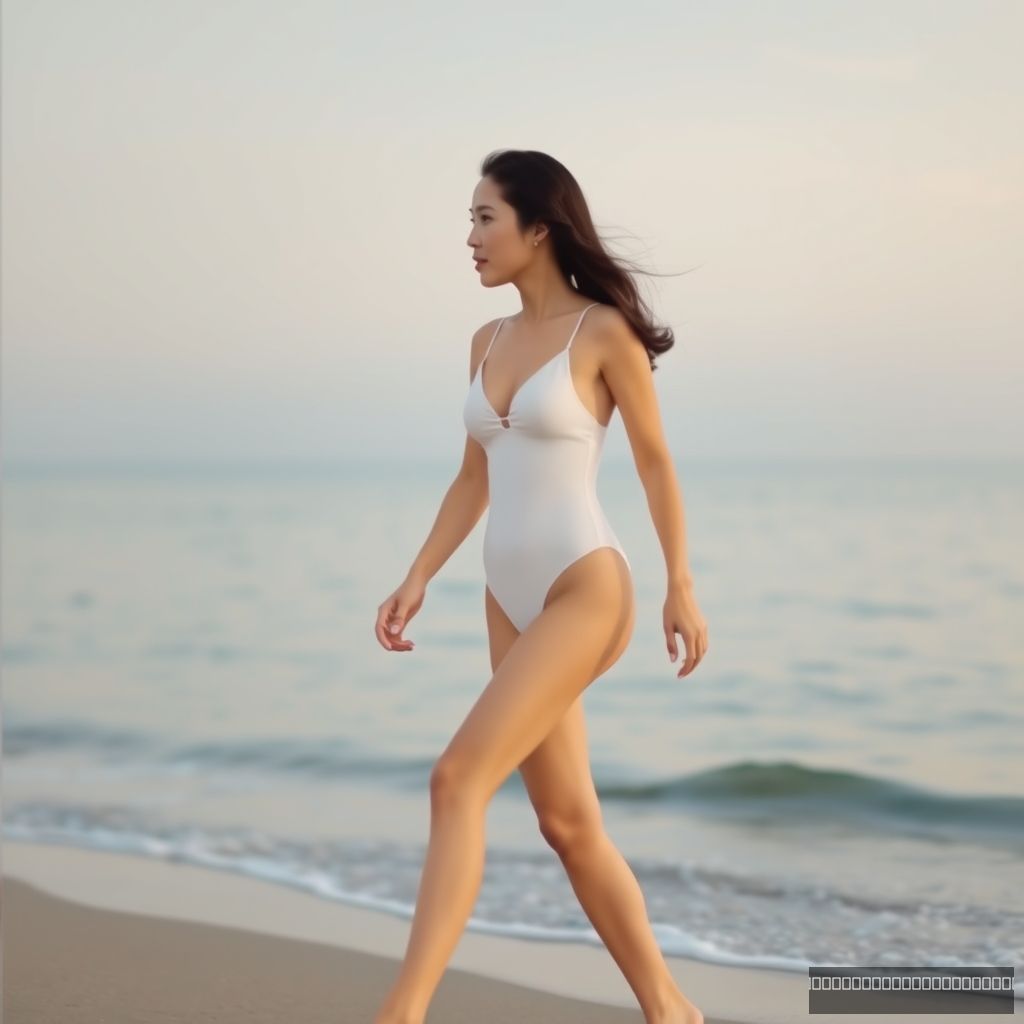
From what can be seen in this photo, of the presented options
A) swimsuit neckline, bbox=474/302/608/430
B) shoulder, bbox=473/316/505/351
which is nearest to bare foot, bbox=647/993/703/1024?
swimsuit neckline, bbox=474/302/608/430

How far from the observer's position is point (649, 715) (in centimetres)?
1086

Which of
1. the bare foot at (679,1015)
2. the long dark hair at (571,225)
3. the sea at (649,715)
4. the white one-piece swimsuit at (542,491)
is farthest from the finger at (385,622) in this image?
the sea at (649,715)

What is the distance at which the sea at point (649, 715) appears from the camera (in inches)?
227

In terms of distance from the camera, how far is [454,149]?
1428 cm

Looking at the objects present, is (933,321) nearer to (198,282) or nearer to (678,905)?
(198,282)

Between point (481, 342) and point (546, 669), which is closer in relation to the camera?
point (546, 669)

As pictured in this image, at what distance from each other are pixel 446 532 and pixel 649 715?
7405 millimetres

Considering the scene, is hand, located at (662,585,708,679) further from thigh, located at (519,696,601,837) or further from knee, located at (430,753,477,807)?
knee, located at (430,753,477,807)

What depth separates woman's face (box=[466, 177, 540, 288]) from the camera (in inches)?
137

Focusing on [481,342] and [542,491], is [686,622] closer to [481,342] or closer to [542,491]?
[542,491]

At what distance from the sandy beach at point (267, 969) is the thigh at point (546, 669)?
1.12 meters

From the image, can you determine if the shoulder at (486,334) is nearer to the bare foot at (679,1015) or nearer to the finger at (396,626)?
the finger at (396,626)

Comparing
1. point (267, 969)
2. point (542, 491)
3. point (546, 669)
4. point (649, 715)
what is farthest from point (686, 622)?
point (649, 715)

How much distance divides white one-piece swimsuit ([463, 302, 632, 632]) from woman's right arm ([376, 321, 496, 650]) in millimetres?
172
